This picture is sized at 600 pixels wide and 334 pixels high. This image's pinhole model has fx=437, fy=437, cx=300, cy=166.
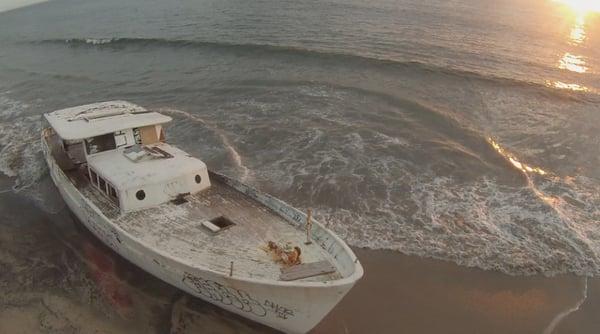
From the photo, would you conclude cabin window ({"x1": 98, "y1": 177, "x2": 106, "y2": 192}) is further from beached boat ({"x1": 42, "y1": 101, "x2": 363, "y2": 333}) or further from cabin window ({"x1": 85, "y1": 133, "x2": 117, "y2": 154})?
cabin window ({"x1": 85, "y1": 133, "x2": 117, "y2": 154})

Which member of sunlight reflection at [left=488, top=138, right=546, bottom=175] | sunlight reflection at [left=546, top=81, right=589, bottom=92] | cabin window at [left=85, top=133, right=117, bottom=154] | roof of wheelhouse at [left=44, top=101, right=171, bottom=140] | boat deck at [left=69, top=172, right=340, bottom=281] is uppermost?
roof of wheelhouse at [left=44, top=101, right=171, bottom=140]

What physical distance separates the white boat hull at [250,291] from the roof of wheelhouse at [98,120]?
409cm

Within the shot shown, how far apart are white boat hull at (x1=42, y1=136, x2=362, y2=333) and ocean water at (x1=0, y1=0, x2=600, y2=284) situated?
5714 millimetres

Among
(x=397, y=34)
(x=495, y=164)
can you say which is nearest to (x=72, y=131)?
(x=495, y=164)

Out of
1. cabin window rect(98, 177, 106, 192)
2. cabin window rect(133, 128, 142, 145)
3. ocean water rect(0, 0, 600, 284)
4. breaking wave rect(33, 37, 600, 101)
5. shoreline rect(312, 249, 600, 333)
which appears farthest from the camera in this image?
breaking wave rect(33, 37, 600, 101)

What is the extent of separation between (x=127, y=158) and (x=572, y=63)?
4069cm

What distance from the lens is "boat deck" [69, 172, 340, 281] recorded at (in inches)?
484

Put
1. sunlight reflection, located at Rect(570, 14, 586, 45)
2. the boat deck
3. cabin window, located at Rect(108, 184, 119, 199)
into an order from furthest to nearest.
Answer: sunlight reflection, located at Rect(570, 14, 586, 45) → cabin window, located at Rect(108, 184, 119, 199) → the boat deck

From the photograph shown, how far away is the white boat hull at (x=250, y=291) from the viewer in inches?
433

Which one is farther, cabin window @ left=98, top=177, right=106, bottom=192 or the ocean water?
the ocean water

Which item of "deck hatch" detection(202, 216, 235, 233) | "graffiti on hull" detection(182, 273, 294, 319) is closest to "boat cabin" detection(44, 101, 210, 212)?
"deck hatch" detection(202, 216, 235, 233)

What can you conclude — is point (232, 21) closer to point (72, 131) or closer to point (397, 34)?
point (397, 34)

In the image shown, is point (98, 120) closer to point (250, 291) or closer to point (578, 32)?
point (250, 291)

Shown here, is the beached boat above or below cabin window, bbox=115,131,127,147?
below
